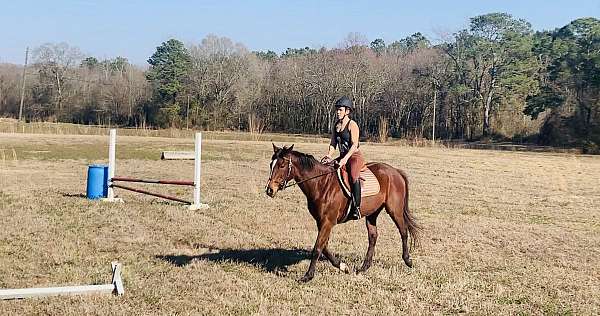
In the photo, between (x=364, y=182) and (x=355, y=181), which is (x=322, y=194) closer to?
(x=355, y=181)

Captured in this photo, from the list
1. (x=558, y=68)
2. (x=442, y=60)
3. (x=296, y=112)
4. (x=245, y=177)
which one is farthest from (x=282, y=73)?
(x=245, y=177)

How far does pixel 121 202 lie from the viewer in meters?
15.3

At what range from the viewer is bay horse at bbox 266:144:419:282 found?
311 inches

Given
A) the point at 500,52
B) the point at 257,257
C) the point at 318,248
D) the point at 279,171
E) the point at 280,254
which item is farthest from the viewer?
the point at 500,52

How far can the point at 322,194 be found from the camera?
26.9 feet

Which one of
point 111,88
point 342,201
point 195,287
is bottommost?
point 195,287

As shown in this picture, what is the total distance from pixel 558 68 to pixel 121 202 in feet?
175

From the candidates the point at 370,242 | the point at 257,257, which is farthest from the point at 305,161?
the point at 257,257

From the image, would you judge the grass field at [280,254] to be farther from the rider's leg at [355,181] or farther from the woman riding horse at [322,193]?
the rider's leg at [355,181]

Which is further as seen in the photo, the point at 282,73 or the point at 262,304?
the point at 282,73

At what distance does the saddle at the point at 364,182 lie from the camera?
8359mm

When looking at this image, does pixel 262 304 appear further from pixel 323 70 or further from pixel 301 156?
pixel 323 70

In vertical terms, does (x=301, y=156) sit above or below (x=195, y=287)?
above

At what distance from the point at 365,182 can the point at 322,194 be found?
73 cm
